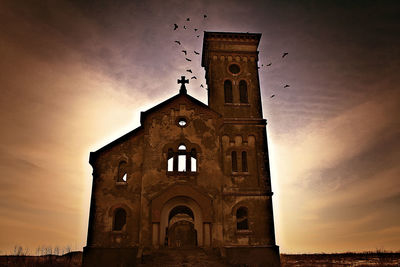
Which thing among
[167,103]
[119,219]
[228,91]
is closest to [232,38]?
[228,91]

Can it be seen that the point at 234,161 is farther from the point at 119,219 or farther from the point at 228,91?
the point at 119,219

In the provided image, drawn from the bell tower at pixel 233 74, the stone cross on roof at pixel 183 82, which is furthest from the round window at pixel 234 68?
the stone cross on roof at pixel 183 82

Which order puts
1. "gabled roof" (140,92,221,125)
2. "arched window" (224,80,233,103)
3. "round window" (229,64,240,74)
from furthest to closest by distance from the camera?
"round window" (229,64,240,74), "arched window" (224,80,233,103), "gabled roof" (140,92,221,125)

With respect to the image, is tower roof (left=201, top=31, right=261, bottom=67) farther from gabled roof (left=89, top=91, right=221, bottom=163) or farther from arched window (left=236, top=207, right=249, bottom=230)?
arched window (left=236, top=207, right=249, bottom=230)

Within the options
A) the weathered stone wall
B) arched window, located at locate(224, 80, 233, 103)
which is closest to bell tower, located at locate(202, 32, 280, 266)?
arched window, located at locate(224, 80, 233, 103)

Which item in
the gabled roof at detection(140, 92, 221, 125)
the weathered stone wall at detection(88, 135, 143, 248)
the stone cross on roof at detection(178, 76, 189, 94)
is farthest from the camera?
the stone cross on roof at detection(178, 76, 189, 94)

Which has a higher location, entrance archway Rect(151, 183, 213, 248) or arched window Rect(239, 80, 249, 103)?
arched window Rect(239, 80, 249, 103)

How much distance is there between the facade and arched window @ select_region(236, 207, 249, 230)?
7 centimetres

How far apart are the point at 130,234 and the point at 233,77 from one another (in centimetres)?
1499

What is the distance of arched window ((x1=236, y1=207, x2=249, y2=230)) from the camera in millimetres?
23734

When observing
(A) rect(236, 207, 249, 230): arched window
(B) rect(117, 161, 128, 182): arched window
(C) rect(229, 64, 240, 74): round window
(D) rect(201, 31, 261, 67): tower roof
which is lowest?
(A) rect(236, 207, 249, 230): arched window

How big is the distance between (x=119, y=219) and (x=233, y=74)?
14844mm

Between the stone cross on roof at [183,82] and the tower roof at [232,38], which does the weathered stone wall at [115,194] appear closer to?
the stone cross on roof at [183,82]

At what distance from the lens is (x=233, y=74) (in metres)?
28.5
